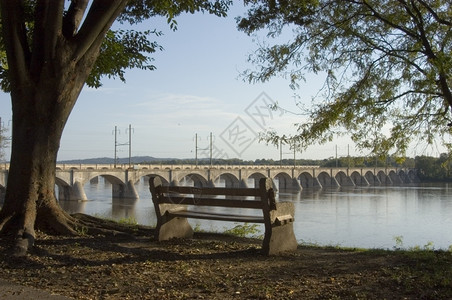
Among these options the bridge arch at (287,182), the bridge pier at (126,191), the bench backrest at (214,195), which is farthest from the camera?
the bridge arch at (287,182)

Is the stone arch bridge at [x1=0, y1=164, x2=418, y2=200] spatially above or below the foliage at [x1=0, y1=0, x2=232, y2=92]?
below

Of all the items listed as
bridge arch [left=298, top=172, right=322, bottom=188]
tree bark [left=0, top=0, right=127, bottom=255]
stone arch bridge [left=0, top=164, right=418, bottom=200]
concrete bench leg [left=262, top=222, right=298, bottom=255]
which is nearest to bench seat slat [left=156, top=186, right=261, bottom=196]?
concrete bench leg [left=262, top=222, right=298, bottom=255]

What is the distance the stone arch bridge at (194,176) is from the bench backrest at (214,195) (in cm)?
3461

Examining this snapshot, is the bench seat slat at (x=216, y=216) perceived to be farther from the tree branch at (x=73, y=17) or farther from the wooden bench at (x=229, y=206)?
the tree branch at (x=73, y=17)

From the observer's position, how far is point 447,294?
133 inches

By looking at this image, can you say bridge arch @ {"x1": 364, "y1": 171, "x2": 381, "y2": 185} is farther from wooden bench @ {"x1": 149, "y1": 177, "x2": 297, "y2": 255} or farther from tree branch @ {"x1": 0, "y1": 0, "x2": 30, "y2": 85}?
tree branch @ {"x1": 0, "y1": 0, "x2": 30, "y2": 85}

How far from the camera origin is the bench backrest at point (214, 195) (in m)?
5.02

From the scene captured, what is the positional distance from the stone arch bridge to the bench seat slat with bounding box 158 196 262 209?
34618 millimetres

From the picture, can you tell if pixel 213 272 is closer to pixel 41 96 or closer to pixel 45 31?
pixel 41 96

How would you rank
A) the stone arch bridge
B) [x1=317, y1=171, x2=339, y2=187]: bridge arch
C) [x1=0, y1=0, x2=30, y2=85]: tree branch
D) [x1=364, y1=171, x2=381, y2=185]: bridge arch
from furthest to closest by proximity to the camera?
[x1=364, y1=171, x2=381, y2=185]: bridge arch < [x1=317, y1=171, x2=339, y2=187]: bridge arch < the stone arch bridge < [x1=0, y1=0, x2=30, y2=85]: tree branch

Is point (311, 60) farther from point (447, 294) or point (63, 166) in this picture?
point (63, 166)

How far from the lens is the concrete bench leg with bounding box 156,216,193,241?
5914 millimetres

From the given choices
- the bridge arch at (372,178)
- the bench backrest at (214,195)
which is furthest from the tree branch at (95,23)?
the bridge arch at (372,178)

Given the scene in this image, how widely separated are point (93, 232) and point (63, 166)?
131ft
